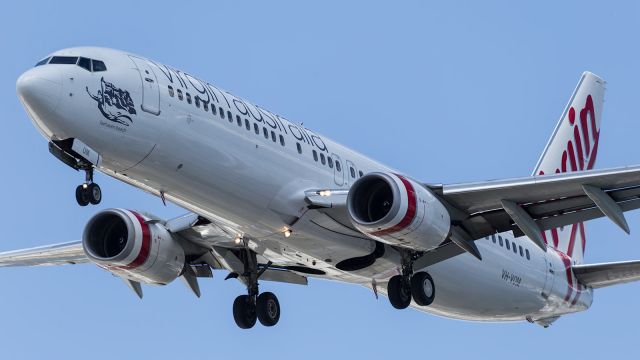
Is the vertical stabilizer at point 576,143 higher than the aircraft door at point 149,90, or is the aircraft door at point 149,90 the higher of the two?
the aircraft door at point 149,90

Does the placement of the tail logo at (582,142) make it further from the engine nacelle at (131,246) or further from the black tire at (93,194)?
the black tire at (93,194)

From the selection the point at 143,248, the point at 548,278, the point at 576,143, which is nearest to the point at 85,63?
the point at 143,248

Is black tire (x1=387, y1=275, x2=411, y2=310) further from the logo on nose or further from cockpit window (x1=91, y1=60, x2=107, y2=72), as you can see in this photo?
cockpit window (x1=91, y1=60, x2=107, y2=72)

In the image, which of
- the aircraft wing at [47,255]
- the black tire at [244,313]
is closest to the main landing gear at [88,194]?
the black tire at [244,313]

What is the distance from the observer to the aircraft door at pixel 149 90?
101 feet

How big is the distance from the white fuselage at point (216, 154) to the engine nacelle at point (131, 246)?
336 centimetres

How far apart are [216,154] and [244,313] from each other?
6955 millimetres

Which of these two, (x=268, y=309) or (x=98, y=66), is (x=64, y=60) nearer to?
(x=98, y=66)

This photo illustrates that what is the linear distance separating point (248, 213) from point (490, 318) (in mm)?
11875

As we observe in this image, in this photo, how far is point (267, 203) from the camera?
107 feet

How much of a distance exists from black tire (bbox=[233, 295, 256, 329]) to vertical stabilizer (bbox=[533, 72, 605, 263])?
41.9 feet

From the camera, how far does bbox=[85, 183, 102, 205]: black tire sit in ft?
96.8

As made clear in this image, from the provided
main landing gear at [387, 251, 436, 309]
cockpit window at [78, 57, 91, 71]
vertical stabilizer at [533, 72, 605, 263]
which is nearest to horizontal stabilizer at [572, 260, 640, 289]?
vertical stabilizer at [533, 72, 605, 263]

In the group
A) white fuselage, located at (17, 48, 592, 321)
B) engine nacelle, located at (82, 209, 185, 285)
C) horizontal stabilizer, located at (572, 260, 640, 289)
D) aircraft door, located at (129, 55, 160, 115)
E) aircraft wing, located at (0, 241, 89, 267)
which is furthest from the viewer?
aircraft wing, located at (0, 241, 89, 267)
